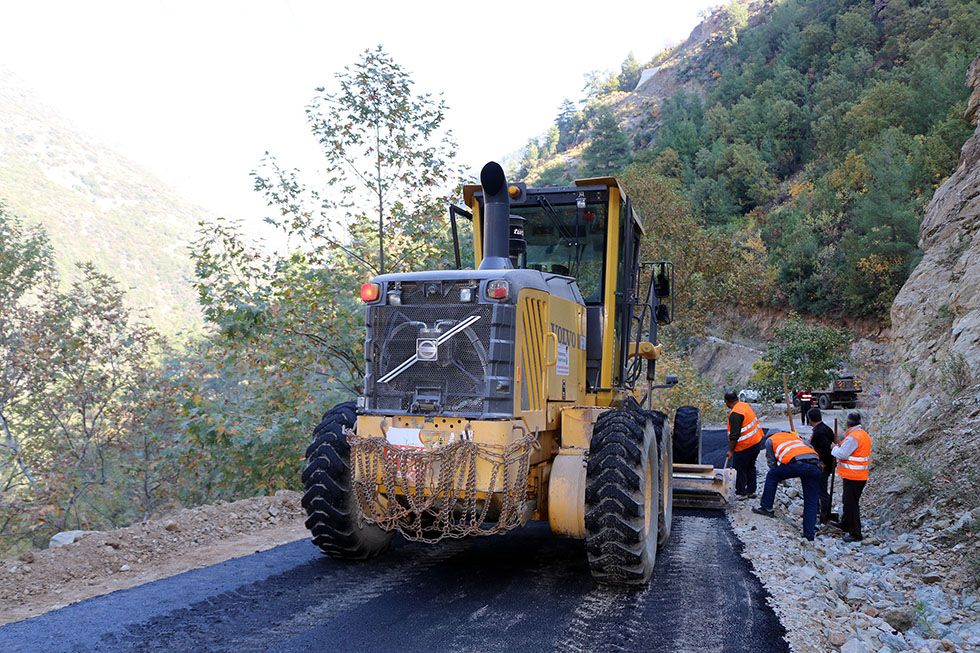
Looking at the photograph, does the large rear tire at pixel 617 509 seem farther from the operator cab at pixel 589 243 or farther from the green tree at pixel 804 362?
the green tree at pixel 804 362

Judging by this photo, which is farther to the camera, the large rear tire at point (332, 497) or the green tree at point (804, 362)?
the green tree at point (804, 362)

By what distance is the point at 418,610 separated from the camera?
4.69 metres

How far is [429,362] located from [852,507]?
583cm

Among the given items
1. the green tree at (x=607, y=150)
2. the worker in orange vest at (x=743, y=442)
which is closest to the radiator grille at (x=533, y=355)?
the worker in orange vest at (x=743, y=442)

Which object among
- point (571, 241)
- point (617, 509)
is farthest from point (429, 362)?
point (571, 241)

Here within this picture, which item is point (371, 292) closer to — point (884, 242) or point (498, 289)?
point (498, 289)

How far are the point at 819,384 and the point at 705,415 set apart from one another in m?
4.51

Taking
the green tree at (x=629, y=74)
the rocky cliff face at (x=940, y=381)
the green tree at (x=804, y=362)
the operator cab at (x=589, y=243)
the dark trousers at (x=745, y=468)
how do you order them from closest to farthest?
the operator cab at (x=589, y=243) < the rocky cliff face at (x=940, y=381) < the dark trousers at (x=745, y=468) < the green tree at (x=804, y=362) < the green tree at (x=629, y=74)

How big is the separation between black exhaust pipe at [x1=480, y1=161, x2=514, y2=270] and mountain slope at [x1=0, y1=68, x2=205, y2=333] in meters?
48.9

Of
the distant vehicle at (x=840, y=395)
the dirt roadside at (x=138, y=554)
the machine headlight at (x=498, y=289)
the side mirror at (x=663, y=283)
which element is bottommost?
the dirt roadside at (x=138, y=554)

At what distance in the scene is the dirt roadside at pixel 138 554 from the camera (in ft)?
17.0

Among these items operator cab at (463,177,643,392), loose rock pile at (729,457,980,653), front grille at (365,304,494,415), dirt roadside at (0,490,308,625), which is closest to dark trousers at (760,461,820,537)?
loose rock pile at (729,457,980,653)

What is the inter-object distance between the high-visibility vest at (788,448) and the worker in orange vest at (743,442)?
1.02 m

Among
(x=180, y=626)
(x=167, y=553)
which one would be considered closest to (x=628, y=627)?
(x=180, y=626)
